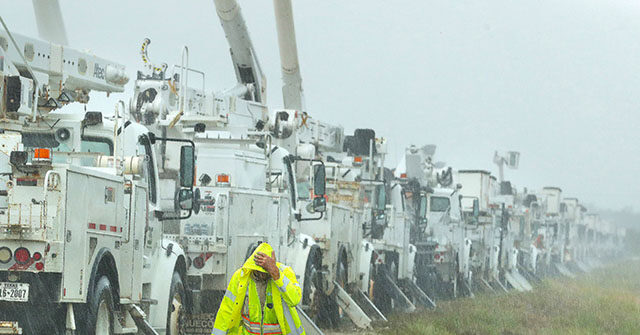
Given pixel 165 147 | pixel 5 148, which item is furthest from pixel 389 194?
pixel 5 148

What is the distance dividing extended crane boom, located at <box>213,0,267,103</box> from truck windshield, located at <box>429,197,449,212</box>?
6017 millimetres

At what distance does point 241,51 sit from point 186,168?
45.6 feet

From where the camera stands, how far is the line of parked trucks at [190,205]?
8289 mm

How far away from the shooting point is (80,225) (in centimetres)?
854

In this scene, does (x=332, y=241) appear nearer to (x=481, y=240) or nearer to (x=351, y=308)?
(x=351, y=308)

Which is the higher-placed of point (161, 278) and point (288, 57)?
point (288, 57)

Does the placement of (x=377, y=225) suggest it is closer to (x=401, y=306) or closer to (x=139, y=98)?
(x=401, y=306)

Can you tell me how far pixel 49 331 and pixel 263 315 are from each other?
5.09ft

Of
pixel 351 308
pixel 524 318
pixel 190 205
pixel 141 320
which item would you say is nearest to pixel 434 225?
pixel 524 318

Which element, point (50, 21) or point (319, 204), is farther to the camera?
point (50, 21)

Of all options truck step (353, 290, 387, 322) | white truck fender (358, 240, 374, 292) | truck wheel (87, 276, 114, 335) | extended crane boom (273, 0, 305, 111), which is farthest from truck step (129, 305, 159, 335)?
extended crane boom (273, 0, 305, 111)

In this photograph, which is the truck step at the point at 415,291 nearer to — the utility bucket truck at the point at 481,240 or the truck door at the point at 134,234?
the utility bucket truck at the point at 481,240

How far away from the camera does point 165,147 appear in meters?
14.0

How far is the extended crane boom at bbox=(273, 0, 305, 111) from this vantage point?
86.1 feet
